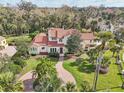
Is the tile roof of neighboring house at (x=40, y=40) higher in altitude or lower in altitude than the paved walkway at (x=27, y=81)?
higher

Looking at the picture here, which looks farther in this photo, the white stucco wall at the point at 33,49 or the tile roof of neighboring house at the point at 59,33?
the tile roof of neighboring house at the point at 59,33

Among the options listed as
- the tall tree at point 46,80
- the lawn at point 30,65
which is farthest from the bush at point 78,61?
the tall tree at point 46,80

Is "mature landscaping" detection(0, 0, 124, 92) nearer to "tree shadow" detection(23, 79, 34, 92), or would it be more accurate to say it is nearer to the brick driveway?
"tree shadow" detection(23, 79, 34, 92)

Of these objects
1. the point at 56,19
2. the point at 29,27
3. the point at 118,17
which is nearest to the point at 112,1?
the point at 118,17

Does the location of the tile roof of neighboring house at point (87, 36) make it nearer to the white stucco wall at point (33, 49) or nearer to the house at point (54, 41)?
the house at point (54, 41)

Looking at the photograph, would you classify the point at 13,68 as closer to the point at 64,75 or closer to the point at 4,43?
the point at 64,75

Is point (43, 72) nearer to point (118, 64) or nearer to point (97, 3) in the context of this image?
point (118, 64)

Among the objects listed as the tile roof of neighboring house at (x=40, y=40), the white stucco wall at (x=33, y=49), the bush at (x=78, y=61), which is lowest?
the bush at (x=78, y=61)
